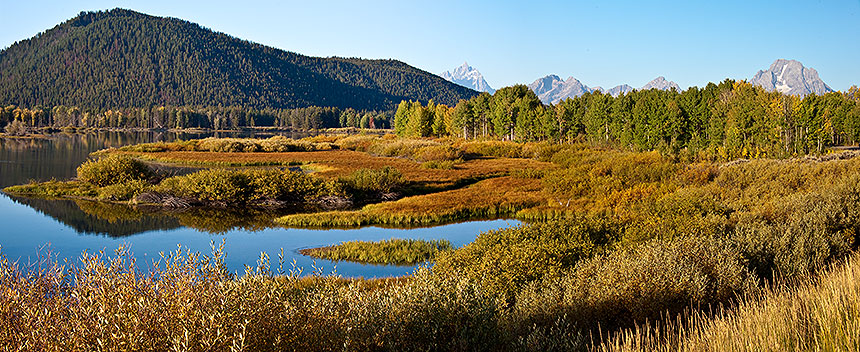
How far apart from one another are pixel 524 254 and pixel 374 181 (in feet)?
82.3

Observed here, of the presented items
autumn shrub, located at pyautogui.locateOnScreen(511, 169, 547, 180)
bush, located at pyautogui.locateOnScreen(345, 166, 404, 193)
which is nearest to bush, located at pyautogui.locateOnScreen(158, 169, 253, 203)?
bush, located at pyautogui.locateOnScreen(345, 166, 404, 193)

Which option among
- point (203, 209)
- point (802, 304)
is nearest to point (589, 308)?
point (802, 304)

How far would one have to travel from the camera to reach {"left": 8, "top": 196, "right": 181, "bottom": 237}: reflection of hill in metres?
24.6

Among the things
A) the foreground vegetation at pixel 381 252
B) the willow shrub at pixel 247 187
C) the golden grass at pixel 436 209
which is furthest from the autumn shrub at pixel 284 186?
the foreground vegetation at pixel 381 252

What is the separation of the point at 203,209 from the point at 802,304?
2903cm

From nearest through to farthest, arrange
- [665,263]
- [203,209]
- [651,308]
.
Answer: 1. [651,308]
2. [665,263]
3. [203,209]

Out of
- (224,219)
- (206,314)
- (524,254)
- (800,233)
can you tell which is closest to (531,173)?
(224,219)

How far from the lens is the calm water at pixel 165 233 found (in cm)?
2005

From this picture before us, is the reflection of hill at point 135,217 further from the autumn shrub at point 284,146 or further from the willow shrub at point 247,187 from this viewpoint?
the autumn shrub at point 284,146

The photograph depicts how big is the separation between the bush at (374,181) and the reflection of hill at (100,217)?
37.3 ft

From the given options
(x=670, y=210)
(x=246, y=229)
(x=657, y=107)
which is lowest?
(x=246, y=229)

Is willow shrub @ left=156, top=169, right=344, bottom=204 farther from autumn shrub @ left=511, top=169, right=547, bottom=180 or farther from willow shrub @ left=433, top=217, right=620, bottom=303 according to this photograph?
willow shrub @ left=433, top=217, right=620, bottom=303

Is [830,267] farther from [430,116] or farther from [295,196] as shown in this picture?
[430,116]

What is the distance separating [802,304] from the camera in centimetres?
700
